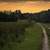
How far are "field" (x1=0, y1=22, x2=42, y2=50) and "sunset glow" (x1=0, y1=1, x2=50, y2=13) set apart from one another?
0.15 m

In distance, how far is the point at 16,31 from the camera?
94 centimetres

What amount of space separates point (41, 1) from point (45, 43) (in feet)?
1.46

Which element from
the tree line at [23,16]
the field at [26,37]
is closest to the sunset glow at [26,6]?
the tree line at [23,16]

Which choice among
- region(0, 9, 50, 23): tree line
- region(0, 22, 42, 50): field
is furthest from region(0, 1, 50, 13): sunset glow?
region(0, 22, 42, 50): field

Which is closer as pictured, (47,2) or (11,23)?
(11,23)

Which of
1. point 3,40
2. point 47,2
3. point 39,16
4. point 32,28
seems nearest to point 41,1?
point 47,2

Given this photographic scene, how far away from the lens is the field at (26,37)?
0.87 meters

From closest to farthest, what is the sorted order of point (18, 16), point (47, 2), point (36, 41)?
1. point (36, 41)
2. point (18, 16)
3. point (47, 2)

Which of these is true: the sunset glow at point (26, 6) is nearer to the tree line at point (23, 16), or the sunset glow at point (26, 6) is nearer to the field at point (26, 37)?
the tree line at point (23, 16)

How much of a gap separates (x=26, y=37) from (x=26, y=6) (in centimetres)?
30

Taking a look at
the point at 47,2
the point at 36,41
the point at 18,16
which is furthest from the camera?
the point at 47,2

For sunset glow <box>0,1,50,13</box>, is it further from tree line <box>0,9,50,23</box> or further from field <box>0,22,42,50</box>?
field <box>0,22,42,50</box>

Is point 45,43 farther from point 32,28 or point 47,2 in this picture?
point 47,2

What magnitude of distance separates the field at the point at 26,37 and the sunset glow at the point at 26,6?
0.48 ft
